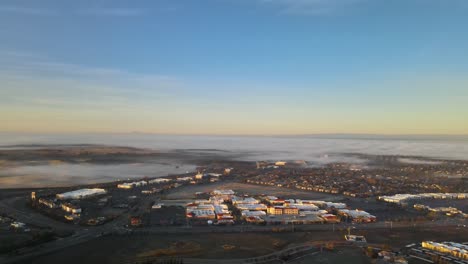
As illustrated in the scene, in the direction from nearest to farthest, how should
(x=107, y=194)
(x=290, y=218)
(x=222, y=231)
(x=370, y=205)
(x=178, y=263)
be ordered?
(x=178, y=263) < (x=222, y=231) < (x=290, y=218) < (x=370, y=205) < (x=107, y=194)

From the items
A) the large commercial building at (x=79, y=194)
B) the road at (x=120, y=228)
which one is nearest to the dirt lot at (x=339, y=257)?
the road at (x=120, y=228)

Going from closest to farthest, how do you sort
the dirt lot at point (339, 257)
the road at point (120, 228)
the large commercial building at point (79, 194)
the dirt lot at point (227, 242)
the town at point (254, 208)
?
the dirt lot at point (339, 257) → the dirt lot at point (227, 242) → the road at point (120, 228) → the town at point (254, 208) → the large commercial building at point (79, 194)

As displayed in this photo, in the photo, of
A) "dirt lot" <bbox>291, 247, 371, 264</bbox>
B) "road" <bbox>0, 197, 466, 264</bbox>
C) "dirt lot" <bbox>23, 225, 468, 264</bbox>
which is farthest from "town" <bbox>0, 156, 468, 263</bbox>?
"dirt lot" <bbox>291, 247, 371, 264</bbox>

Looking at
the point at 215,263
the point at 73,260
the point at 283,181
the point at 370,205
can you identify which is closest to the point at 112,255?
the point at 73,260

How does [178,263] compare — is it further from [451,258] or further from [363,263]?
[451,258]

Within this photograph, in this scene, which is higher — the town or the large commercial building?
the large commercial building

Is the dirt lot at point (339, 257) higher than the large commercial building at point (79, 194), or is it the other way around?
the large commercial building at point (79, 194)

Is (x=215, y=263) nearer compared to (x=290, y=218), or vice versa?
(x=215, y=263)

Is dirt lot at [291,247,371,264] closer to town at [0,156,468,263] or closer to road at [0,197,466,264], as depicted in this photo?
town at [0,156,468,263]

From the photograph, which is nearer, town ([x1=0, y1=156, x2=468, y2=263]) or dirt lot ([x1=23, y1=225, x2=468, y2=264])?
dirt lot ([x1=23, y1=225, x2=468, y2=264])

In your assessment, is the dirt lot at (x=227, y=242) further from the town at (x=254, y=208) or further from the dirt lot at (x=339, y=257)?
the town at (x=254, y=208)

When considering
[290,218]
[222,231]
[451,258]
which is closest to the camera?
[451,258]
